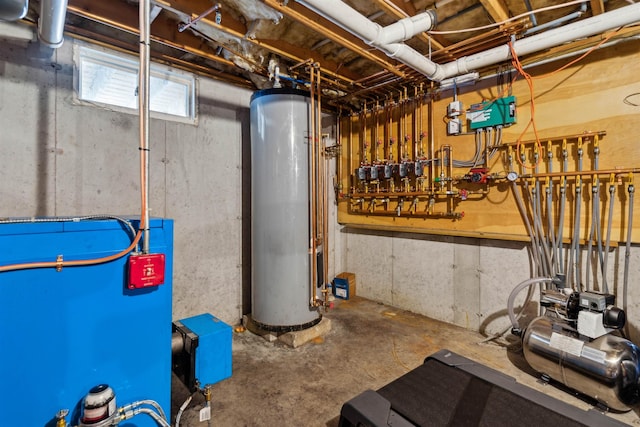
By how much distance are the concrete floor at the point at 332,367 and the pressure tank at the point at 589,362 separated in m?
0.13

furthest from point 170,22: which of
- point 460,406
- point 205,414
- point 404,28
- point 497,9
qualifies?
point 460,406

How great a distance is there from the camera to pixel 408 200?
3293 mm

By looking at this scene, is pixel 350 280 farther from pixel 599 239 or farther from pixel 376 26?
pixel 376 26

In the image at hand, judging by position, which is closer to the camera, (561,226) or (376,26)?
(376,26)

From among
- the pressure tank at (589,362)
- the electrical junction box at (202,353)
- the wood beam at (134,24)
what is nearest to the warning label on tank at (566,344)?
the pressure tank at (589,362)

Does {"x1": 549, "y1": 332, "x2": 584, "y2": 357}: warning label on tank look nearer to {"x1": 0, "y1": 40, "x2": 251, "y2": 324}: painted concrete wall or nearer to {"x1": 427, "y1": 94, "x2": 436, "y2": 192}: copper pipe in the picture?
{"x1": 427, "y1": 94, "x2": 436, "y2": 192}: copper pipe

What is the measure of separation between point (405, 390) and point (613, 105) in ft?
8.05

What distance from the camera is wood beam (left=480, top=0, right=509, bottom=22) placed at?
77.7 inches

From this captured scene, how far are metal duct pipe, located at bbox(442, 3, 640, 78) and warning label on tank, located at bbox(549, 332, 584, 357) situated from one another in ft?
6.41

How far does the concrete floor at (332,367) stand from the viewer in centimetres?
179

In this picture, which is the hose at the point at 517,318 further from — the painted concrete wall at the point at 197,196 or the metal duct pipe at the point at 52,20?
the metal duct pipe at the point at 52,20

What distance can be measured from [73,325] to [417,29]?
7.81 feet

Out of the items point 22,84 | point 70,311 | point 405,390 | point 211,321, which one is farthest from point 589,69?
point 22,84

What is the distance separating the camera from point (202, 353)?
1834 millimetres
